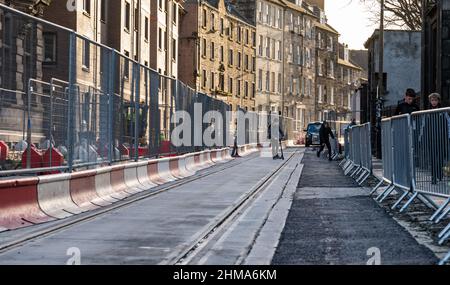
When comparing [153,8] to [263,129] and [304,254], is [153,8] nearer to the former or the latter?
[263,129]

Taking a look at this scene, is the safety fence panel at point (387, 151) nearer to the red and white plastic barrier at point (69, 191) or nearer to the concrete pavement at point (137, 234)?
the concrete pavement at point (137, 234)

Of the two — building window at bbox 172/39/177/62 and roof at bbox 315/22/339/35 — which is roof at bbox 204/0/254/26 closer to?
building window at bbox 172/39/177/62

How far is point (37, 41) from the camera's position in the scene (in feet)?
39.2

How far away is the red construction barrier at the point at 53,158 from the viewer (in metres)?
12.6

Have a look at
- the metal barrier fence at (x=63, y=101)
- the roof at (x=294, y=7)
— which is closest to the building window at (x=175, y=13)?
the roof at (x=294, y=7)

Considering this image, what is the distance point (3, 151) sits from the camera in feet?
35.4

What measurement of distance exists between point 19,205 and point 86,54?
4055mm

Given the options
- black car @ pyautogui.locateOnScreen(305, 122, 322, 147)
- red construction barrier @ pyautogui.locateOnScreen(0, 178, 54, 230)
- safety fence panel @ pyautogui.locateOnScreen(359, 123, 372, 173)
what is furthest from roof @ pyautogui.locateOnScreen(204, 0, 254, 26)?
red construction barrier @ pyautogui.locateOnScreen(0, 178, 54, 230)

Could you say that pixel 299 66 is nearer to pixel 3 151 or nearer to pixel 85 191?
pixel 85 191

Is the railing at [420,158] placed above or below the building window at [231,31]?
below

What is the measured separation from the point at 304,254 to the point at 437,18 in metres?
21.5

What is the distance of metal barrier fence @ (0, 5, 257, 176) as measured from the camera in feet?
36.6

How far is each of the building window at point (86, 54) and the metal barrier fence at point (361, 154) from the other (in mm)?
8820
